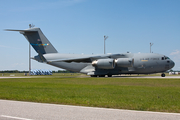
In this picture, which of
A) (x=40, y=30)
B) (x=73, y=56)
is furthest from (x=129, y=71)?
(x=40, y=30)

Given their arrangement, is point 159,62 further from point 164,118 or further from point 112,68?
point 164,118

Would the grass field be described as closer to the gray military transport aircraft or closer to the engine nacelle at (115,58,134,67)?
the engine nacelle at (115,58,134,67)

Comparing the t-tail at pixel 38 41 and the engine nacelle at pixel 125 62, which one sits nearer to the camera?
the engine nacelle at pixel 125 62

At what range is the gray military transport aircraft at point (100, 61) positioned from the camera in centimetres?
3634

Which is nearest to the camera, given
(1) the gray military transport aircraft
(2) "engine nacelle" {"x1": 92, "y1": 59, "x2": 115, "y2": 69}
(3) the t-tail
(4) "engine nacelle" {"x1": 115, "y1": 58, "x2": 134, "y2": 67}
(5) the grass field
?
(5) the grass field

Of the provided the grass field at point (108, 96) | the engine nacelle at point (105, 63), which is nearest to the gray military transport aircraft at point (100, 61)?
the engine nacelle at point (105, 63)

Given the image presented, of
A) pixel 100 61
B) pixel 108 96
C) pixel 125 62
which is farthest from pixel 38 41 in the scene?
pixel 108 96

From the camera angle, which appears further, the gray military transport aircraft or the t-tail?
the t-tail

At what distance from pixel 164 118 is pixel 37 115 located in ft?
12.7

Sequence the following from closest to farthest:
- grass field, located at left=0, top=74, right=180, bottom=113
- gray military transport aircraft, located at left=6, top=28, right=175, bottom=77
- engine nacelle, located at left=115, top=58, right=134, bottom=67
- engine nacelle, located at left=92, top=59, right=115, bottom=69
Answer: grass field, located at left=0, top=74, right=180, bottom=113 < engine nacelle, located at left=115, top=58, right=134, bottom=67 < engine nacelle, located at left=92, top=59, right=115, bottom=69 < gray military transport aircraft, located at left=6, top=28, right=175, bottom=77

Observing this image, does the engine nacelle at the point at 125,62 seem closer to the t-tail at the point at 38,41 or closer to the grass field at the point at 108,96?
the t-tail at the point at 38,41

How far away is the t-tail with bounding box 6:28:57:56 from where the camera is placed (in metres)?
40.4

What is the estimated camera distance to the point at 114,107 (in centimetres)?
845

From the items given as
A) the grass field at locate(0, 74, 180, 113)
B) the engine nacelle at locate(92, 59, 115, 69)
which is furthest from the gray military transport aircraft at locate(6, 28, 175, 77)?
the grass field at locate(0, 74, 180, 113)
